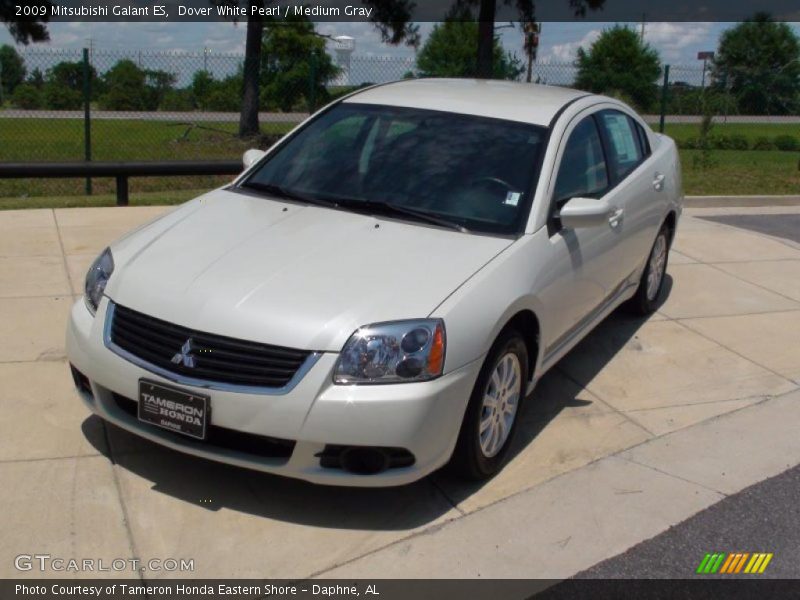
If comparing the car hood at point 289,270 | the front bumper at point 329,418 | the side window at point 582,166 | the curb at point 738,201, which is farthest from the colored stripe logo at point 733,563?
the curb at point 738,201

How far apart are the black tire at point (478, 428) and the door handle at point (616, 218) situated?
141 centimetres

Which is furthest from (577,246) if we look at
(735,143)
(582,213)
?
(735,143)

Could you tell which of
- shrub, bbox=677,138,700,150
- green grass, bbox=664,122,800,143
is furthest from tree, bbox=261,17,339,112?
green grass, bbox=664,122,800,143

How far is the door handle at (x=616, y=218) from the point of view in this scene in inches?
219

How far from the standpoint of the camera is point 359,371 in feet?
12.2

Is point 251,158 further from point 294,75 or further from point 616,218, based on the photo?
point 294,75

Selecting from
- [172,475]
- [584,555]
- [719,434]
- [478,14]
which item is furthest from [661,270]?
[478,14]

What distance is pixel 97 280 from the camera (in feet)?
14.4

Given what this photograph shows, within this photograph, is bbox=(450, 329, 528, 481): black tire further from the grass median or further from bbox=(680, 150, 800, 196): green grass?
bbox=(680, 150, 800, 196): green grass

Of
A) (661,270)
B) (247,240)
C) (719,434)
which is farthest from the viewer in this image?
(661,270)

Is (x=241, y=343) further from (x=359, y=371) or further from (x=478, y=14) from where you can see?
(x=478, y=14)

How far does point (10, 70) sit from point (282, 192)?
13.0 meters

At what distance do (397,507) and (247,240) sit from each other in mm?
1395

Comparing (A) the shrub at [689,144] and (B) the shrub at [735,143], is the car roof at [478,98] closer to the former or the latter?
(A) the shrub at [689,144]
